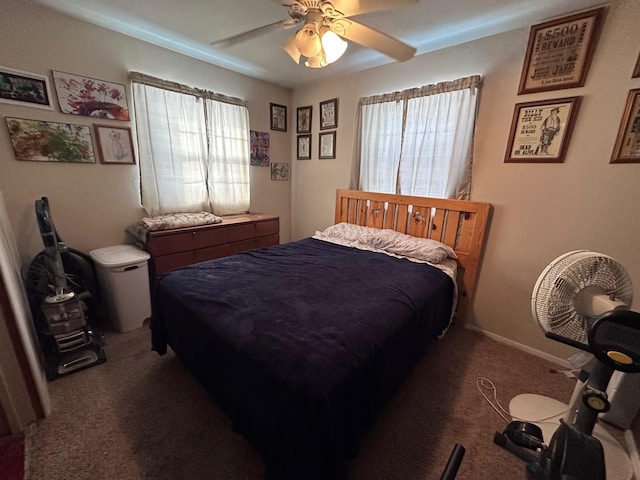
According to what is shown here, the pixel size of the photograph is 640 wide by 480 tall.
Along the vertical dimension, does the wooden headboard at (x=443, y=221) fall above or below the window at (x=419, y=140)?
below

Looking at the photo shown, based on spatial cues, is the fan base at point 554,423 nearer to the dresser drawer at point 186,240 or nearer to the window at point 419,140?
the window at point 419,140

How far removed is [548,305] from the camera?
1116mm

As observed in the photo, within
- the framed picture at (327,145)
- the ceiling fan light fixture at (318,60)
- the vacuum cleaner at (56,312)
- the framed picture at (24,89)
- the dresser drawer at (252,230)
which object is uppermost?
the ceiling fan light fixture at (318,60)

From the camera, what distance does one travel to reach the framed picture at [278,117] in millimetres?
3506

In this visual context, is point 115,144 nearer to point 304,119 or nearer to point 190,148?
point 190,148

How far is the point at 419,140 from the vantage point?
2.52 meters

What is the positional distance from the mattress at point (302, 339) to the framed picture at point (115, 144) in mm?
1398

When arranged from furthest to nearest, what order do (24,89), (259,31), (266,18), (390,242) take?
(390,242)
(266,18)
(24,89)
(259,31)

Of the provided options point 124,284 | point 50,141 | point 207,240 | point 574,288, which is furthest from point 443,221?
point 50,141

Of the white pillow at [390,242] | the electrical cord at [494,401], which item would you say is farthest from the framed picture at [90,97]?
the electrical cord at [494,401]

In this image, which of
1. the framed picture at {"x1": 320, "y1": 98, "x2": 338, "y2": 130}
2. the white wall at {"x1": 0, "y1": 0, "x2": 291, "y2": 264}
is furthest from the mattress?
the framed picture at {"x1": 320, "y1": 98, "x2": 338, "y2": 130}

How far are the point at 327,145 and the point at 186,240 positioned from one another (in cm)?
203

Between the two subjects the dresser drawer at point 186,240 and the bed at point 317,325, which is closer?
Result: the bed at point 317,325

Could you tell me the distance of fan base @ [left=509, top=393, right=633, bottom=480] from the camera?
1.27 metres
